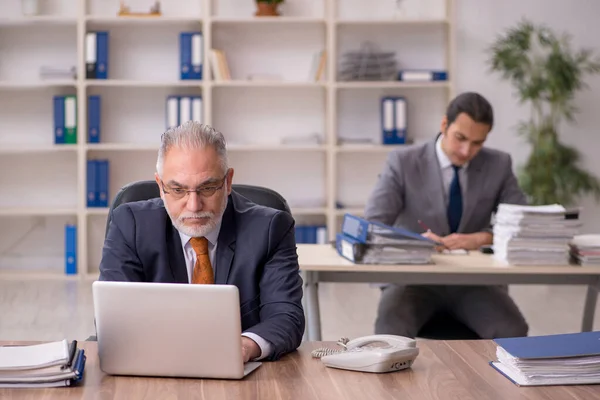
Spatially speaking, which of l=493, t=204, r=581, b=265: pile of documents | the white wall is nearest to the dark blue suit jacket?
l=493, t=204, r=581, b=265: pile of documents

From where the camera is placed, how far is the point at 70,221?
7027mm

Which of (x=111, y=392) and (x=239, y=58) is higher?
(x=239, y=58)

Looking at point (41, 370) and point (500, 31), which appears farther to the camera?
point (500, 31)

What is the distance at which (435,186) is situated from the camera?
4.01m

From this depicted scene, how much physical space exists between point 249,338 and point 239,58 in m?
5.05

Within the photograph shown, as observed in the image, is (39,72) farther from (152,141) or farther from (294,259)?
(294,259)

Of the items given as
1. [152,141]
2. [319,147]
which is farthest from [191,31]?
[319,147]

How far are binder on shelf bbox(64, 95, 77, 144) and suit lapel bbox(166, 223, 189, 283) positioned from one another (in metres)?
4.53

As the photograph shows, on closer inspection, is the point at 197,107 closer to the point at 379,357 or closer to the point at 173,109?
the point at 173,109

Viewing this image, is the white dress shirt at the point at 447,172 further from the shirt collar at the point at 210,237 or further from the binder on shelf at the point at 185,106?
the binder on shelf at the point at 185,106

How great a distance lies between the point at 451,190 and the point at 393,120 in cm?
274

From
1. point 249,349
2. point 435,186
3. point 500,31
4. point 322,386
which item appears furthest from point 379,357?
point 500,31

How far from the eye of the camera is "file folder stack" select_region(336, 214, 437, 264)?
3467 mm

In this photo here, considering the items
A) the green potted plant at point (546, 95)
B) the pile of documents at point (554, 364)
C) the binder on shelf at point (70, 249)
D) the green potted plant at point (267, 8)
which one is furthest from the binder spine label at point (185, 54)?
the pile of documents at point (554, 364)
